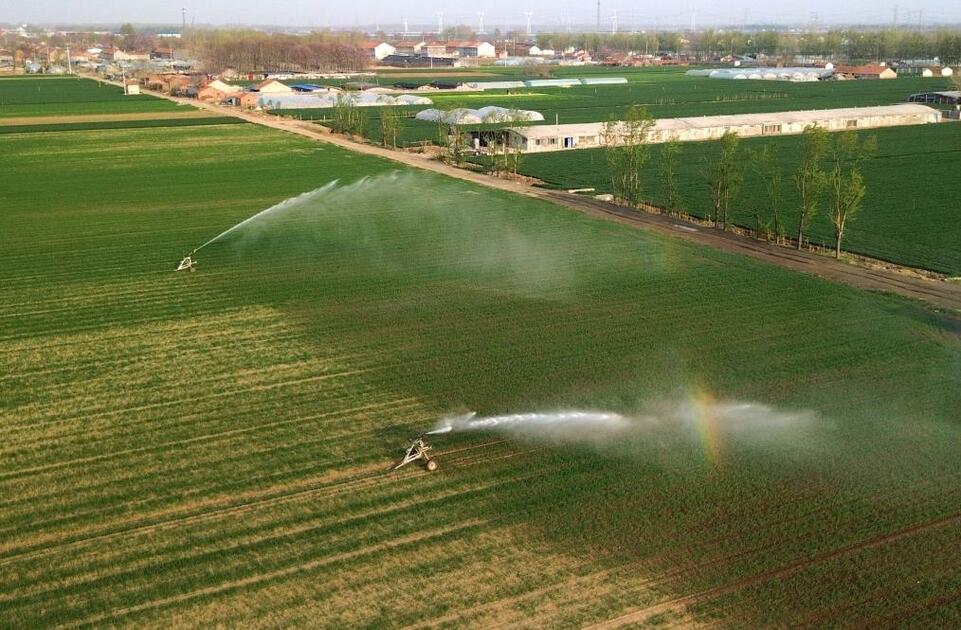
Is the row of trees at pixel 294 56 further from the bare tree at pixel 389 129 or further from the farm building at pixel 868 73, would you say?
the bare tree at pixel 389 129

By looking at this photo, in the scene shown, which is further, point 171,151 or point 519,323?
point 171,151

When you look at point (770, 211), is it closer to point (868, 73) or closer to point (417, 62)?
point (868, 73)

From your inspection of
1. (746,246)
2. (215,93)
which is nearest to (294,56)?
(215,93)

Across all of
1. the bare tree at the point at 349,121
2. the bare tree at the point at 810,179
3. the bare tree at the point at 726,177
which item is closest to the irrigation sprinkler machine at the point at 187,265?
the bare tree at the point at 726,177

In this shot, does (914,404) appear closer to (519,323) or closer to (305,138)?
(519,323)

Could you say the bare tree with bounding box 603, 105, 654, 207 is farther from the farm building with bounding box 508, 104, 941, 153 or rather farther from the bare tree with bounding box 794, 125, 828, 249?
the farm building with bounding box 508, 104, 941, 153

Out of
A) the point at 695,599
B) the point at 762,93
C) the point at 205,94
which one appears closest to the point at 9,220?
the point at 695,599
